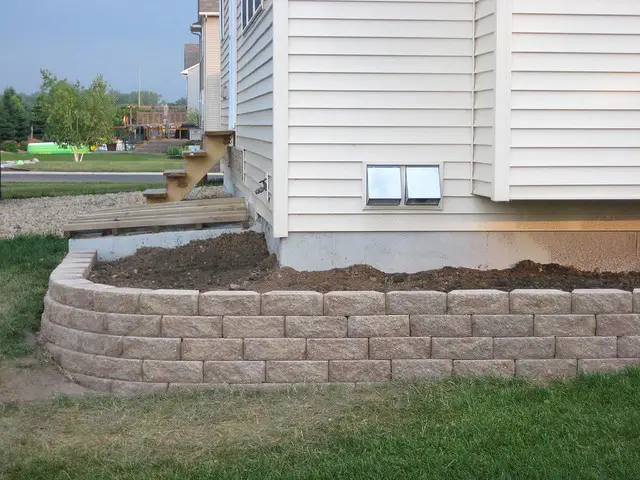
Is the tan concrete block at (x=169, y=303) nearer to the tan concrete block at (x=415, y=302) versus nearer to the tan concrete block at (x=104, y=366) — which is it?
the tan concrete block at (x=104, y=366)

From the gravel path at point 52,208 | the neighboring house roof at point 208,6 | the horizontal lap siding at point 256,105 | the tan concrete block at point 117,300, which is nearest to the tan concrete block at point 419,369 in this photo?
the tan concrete block at point 117,300

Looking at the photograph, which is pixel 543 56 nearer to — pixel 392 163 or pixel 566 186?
pixel 566 186

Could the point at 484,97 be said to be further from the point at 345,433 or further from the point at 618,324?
the point at 345,433

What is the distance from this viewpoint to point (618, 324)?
20.1ft

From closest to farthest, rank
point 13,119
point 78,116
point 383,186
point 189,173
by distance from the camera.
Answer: point 383,186 < point 189,173 < point 78,116 < point 13,119

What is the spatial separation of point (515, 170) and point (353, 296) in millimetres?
1741

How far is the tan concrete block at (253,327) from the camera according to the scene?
606 centimetres

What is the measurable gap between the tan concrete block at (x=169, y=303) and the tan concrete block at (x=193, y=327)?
0.05 metres

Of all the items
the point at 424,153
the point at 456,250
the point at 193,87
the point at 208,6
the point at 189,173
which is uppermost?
the point at 208,6

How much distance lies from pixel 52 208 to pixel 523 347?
11.2m

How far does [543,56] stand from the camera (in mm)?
6820

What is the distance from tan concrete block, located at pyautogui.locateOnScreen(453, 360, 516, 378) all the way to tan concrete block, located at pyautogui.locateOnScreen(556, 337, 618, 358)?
0.35m

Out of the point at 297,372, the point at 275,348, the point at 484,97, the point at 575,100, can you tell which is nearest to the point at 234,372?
the point at 275,348

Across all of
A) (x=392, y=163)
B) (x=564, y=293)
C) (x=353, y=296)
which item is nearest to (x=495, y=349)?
(x=564, y=293)
